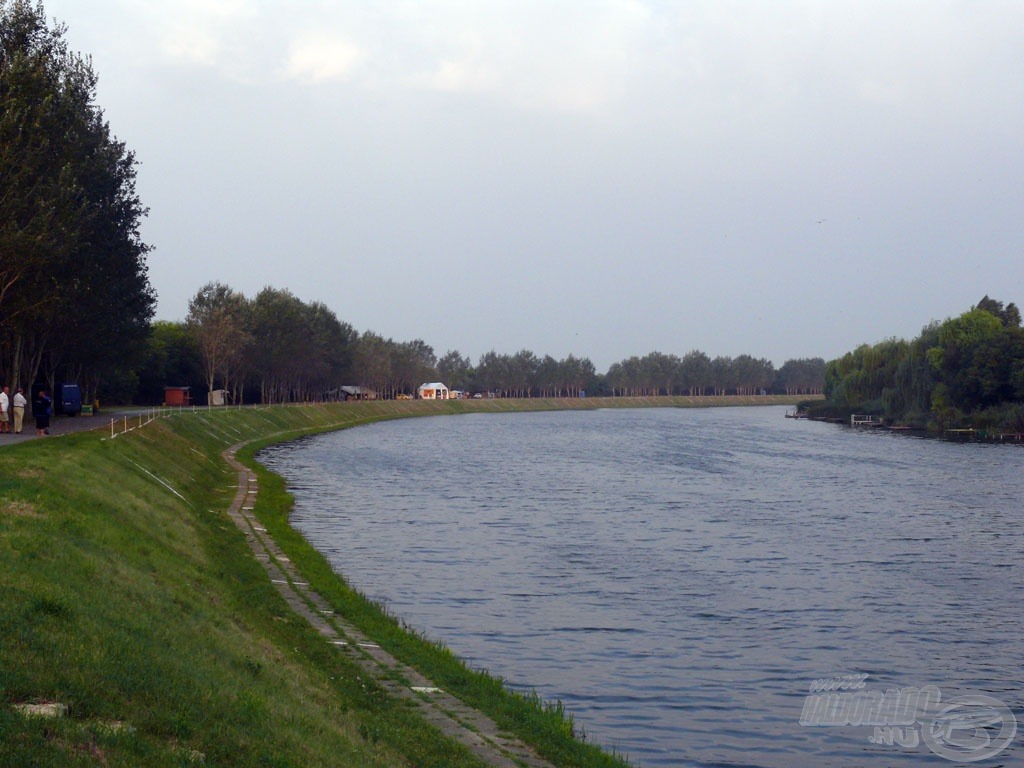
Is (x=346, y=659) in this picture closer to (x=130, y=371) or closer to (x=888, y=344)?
(x=130, y=371)

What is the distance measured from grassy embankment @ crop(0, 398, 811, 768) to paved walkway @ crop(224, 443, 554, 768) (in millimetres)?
283

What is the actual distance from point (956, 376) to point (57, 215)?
9957cm

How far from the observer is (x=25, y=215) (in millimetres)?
43094

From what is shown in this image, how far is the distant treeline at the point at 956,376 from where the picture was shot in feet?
358

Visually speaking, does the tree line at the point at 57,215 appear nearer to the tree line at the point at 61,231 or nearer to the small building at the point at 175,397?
the tree line at the point at 61,231

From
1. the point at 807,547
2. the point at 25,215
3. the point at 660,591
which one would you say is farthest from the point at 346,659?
the point at 25,215

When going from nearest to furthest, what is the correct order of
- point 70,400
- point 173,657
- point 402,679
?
1. point 173,657
2. point 402,679
3. point 70,400

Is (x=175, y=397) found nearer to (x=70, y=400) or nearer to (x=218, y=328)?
(x=218, y=328)

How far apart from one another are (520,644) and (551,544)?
1343cm

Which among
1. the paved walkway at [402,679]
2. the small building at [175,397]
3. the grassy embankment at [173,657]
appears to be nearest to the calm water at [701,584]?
the grassy embankment at [173,657]

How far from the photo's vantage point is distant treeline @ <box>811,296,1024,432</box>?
109 m

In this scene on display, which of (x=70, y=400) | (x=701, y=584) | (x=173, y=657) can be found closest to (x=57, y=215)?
(x=70, y=400)

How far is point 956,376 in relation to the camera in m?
116

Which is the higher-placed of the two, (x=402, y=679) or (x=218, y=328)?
(x=218, y=328)
